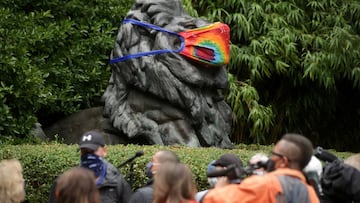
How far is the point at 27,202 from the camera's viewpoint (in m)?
9.69

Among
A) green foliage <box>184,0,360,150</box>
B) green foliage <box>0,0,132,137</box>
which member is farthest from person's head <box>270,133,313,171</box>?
green foliage <box>184,0,360,150</box>

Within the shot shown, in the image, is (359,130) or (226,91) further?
(359,130)

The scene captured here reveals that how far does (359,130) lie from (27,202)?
29.4ft

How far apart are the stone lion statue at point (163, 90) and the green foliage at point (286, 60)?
3135mm

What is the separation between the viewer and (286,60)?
14812 millimetres

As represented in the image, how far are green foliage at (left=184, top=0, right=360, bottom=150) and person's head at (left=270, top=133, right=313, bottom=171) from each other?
8655mm

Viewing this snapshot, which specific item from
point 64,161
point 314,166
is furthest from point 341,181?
point 64,161

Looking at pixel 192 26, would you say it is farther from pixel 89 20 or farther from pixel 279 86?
pixel 279 86

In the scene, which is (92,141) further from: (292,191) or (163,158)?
(292,191)

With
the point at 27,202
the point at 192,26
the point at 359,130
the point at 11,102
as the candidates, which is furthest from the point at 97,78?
the point at 359,130

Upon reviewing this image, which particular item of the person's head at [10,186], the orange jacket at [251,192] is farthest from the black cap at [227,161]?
the person's head at [10,186]

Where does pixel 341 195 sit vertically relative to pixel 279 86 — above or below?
above

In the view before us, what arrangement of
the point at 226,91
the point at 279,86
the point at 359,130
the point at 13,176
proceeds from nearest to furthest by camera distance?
the point at 13,176 < the point at 226,91 < the point at 279,86 < the point at 359,130

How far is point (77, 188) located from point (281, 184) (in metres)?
1.26
